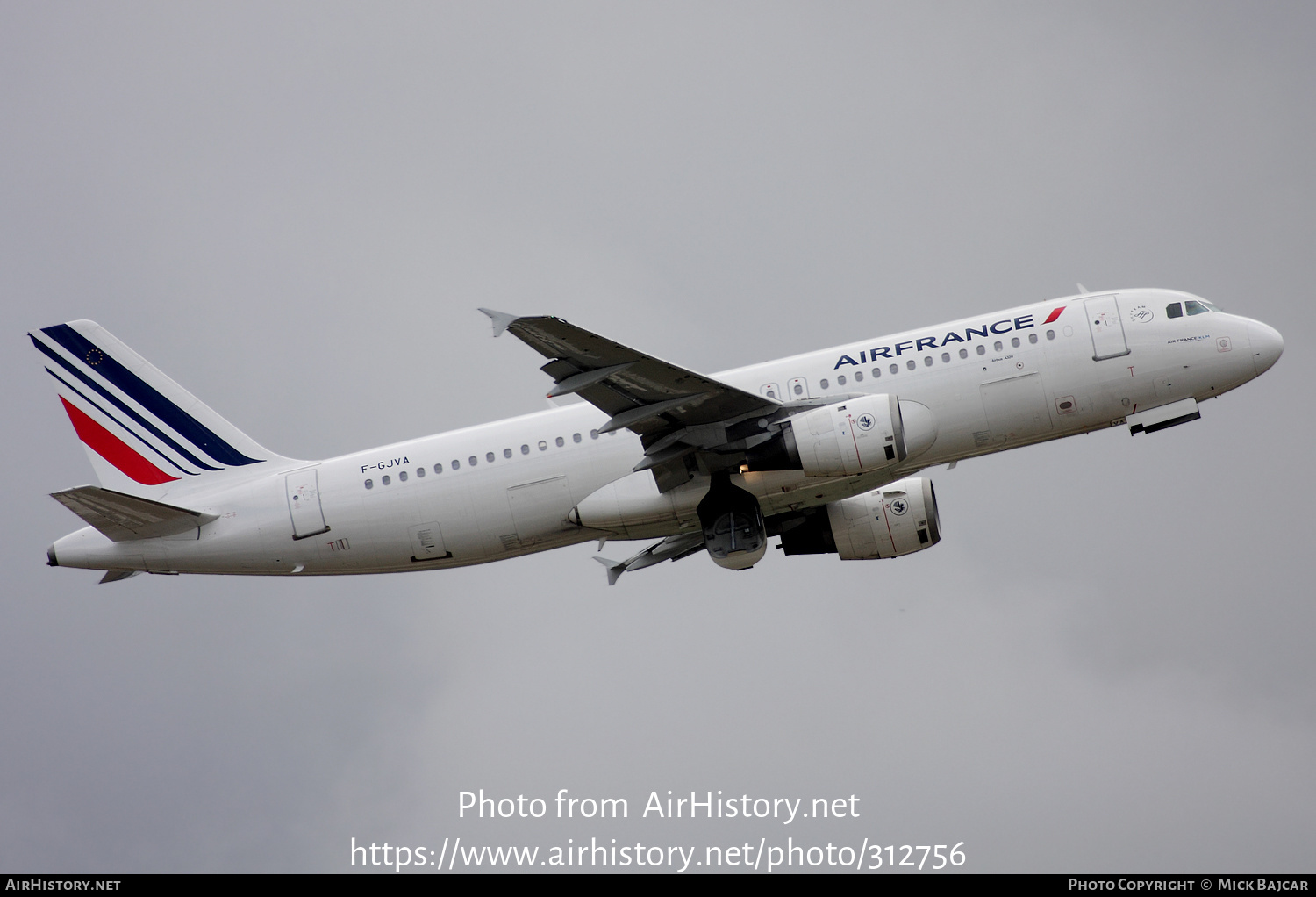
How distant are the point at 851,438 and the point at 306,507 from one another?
15.1 meters

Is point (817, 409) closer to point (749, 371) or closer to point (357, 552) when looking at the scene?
point (749, 371)

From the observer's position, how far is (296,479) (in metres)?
36.6

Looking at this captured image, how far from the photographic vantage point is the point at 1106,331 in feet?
112

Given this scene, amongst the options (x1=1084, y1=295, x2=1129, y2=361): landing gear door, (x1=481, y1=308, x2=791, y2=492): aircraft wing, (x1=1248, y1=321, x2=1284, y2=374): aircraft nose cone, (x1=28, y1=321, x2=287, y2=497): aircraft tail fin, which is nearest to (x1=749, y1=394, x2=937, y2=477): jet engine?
(x1=481, y1=308, x2=791, y2=492): aircraft wing

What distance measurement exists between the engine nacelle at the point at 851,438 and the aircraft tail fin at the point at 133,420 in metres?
15.6

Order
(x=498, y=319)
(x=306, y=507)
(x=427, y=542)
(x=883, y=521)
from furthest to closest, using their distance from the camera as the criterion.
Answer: (x=883, y=521)
(x=306, y=507)
(x=427, y=542)
(x=498, y=319)

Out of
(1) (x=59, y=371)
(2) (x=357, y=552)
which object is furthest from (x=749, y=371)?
(1) (x=59, y=371)

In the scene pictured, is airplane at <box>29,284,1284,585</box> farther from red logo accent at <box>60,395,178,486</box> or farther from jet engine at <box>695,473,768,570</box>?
red logo accent at <box>60,395,178,486</box>

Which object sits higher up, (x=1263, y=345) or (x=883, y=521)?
(x=1263, y=345)

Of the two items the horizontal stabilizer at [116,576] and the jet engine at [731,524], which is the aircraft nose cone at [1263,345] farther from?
the horizontal stabilizer at [116,576]

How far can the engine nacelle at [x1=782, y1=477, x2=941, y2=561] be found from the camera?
38.7 meters

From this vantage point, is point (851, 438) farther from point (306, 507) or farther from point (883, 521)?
point (306, 507)

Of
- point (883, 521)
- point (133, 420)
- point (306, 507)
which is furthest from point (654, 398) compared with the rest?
point (133, 420)

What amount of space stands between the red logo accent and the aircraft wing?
550 inches
